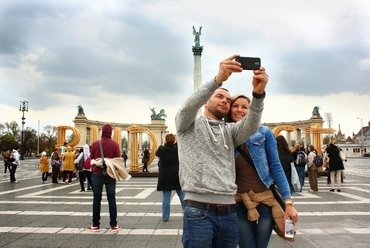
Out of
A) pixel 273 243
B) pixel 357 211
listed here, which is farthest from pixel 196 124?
pixel 357 211

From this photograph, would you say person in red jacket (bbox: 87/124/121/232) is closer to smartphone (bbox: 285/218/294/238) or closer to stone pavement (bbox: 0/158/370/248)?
stone pavement (bbox: 0/158/370/248)

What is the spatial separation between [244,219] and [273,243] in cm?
296

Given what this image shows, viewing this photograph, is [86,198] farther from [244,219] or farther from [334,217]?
[244,219]

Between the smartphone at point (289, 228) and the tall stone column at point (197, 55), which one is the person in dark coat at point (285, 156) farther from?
the tall stone column at point (197, 55)

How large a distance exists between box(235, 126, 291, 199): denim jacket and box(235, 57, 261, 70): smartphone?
2.57ft

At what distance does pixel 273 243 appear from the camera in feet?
18.1

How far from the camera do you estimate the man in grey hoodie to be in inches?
94.7

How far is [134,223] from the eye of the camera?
6965 millimetres

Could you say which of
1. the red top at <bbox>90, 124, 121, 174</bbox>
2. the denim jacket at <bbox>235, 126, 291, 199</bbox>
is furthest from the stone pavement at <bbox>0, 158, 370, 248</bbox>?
the denim jacket at <bbox>235, 126, 291, 199</bbox>

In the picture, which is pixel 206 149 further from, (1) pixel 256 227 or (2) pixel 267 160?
(1) pixel 256 227

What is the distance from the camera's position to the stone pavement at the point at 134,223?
5555 mm

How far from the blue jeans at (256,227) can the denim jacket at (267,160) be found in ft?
0.79

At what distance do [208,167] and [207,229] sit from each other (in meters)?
0.45

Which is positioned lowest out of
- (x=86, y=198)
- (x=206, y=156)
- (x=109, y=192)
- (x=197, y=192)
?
(x=86, y=198)
